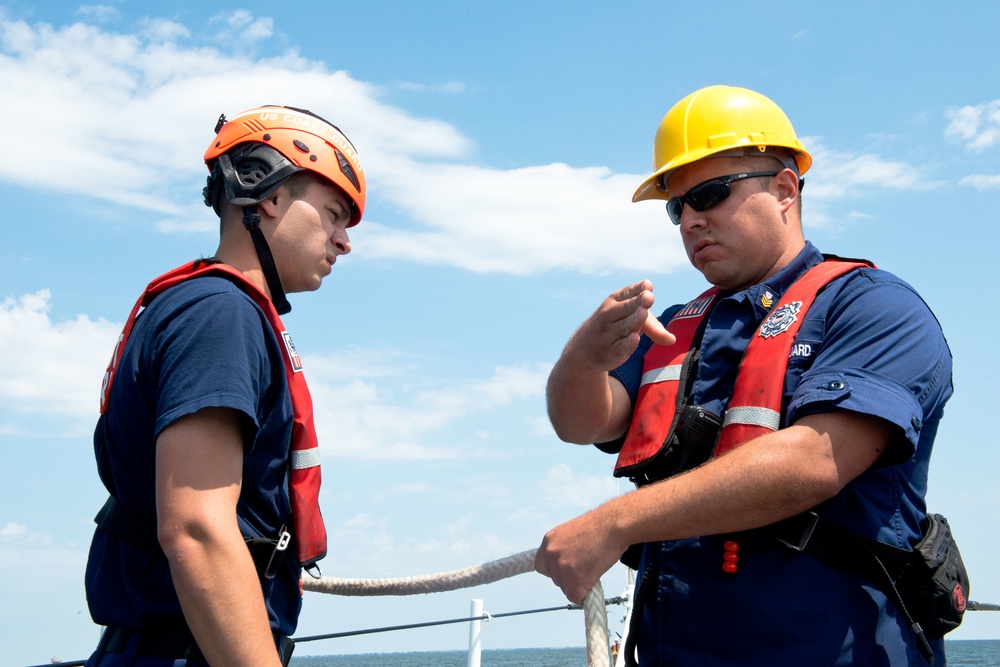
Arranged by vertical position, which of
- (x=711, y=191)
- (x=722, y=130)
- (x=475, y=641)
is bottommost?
(x=475, y=641)

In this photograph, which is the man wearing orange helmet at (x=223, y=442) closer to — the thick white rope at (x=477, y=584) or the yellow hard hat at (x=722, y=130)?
the thick white rope at (x=477, y=584)

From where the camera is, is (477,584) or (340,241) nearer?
(340,241)

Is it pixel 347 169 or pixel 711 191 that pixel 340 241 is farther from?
pixel 711 191

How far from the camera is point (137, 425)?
109 inches

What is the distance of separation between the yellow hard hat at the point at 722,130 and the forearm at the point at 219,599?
2.20 meters

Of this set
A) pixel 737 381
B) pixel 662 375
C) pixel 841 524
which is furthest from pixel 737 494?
pixel 662 375

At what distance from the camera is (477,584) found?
13.8 ft

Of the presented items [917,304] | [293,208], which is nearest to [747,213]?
[917,304]

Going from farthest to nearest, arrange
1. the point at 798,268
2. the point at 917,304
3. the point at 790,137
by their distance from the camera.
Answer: the point at 790,137 → the point at 798,268 → the point at 917,304

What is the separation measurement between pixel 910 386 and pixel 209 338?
1.96 m

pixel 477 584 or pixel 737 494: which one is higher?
pixel 737 494

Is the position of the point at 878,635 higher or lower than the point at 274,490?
lower

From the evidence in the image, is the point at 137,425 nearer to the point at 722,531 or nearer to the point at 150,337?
the point at 150,337

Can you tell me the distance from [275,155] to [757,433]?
5.82 ft
